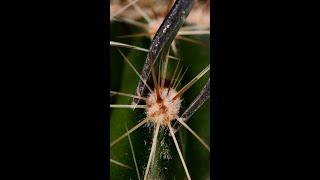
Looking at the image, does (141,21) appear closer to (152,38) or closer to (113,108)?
(152,38)

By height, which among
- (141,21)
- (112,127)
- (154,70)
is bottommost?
(112,127)

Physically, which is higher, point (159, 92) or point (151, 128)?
point (159, 92)

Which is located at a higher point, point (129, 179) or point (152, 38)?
point (152, 38)

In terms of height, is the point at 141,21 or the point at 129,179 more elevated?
the point at 141,21

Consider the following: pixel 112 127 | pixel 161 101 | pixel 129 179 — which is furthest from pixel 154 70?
pixel 129 179

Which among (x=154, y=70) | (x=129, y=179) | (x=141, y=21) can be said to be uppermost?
(x=141, y=21)
